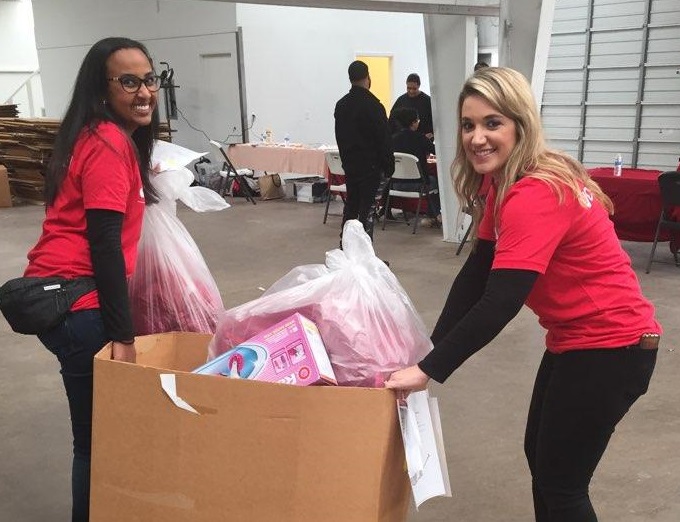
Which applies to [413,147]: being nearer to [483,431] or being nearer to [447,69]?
[447,69]

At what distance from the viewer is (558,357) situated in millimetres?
1312

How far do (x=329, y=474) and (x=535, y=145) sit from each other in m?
0.67

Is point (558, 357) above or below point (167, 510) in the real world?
above

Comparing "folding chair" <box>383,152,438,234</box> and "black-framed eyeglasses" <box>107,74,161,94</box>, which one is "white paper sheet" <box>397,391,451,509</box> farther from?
"folding chair" <box>383,152,438,234</box>

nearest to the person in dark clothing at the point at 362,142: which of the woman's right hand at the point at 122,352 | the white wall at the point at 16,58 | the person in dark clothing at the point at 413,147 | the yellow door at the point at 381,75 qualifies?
the person in dark clothing at the point at 413,147

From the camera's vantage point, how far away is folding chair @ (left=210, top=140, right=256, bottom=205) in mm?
8094

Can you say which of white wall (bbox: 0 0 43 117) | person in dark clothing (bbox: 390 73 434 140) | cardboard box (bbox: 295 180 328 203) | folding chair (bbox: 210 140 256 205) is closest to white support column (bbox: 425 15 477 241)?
person in dark clothing (bbox: 390 73 434 140)

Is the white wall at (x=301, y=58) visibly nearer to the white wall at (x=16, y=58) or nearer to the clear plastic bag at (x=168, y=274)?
the white wall at (x=16, y=58)

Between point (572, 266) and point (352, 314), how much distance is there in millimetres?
415

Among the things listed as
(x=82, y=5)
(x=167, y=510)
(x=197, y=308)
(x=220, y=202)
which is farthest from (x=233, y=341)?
(x=82, y=5)

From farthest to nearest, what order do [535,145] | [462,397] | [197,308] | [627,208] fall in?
[627,208] < [462,397] < [197,308] < [535,145]

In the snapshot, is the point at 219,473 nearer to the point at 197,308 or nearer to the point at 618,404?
the point at 197,308

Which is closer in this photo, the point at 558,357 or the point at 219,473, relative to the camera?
the point at 219,473

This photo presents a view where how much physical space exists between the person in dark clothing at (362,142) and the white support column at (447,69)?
0.59m
